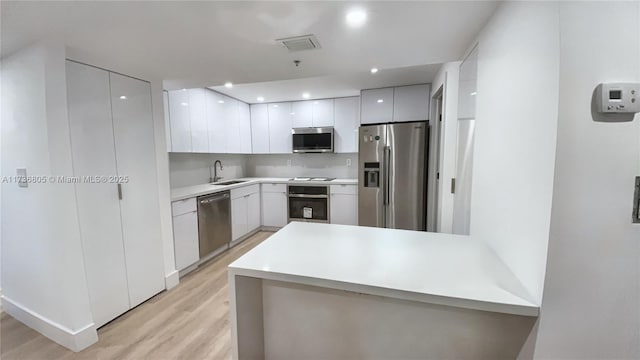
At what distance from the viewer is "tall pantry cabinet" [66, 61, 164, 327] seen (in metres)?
1.80

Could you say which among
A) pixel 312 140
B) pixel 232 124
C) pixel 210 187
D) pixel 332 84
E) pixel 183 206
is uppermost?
pixel 332 84

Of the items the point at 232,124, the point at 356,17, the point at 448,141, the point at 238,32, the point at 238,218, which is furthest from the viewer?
the point at 232,124

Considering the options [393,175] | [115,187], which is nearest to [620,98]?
[393,175]

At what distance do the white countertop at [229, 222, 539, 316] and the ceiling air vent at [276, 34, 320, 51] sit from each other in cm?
120

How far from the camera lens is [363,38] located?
1525 mm

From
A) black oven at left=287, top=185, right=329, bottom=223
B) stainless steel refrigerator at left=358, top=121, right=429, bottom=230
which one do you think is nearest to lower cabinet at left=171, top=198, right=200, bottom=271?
black oven at left=287, top=185, right=329, bottom=223

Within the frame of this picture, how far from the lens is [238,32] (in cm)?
143

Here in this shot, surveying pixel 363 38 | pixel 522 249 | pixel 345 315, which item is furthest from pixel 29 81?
pixel 522 249

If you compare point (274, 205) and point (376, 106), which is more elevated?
point (376, 106)

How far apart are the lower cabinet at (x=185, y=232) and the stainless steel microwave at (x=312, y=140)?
1935 millimetres

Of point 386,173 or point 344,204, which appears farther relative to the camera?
point 344,204

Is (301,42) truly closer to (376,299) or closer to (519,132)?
(519,132)

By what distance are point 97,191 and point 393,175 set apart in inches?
124

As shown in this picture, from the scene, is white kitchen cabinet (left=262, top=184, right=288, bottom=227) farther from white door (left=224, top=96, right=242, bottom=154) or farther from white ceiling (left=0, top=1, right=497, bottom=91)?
white ceiling (left=0, top=1, right=497, bottom=91)
